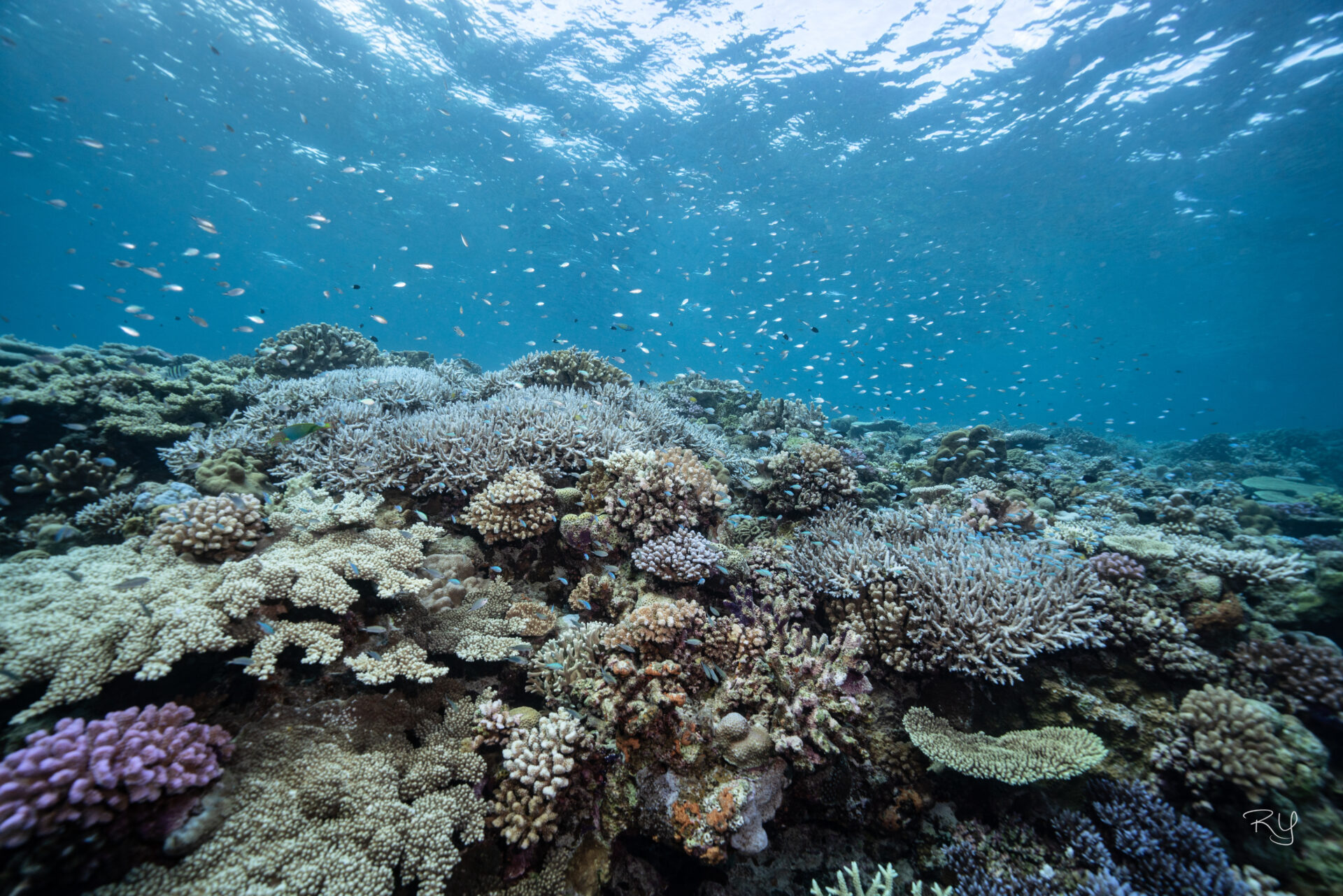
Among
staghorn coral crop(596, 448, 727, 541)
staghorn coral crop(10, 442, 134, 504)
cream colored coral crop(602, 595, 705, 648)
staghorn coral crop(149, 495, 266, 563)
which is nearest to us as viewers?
cream colored coral crop(602, 595, 705, 648)

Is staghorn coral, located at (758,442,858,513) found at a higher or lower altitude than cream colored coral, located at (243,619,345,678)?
higher

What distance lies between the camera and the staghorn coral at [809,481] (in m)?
6.66

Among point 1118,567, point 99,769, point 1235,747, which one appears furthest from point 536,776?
point 1118,567

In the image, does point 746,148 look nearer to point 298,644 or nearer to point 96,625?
point 298,644

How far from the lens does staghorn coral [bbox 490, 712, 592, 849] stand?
299 centimetres

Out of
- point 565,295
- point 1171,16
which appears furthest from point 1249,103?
point 565,295

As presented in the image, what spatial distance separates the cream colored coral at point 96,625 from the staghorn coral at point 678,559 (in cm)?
333

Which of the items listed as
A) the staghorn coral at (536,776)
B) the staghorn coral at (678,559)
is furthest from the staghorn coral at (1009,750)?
the staghorn coral at (536,776)

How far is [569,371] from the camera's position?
10000mm

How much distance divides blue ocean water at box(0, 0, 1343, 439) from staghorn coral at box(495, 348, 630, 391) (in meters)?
2.65

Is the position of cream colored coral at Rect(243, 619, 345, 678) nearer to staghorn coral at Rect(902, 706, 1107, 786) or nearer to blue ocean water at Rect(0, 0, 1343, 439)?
staghorn coral at Rect(902, 706, 1107, 786)

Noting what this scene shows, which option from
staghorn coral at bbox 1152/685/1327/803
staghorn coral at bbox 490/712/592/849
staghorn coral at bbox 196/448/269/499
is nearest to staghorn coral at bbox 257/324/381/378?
staghorn coral at bbox 196/448/269/499
